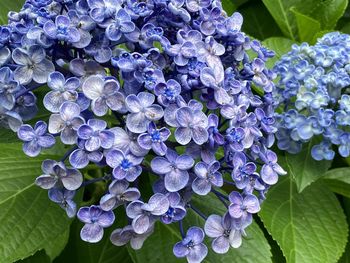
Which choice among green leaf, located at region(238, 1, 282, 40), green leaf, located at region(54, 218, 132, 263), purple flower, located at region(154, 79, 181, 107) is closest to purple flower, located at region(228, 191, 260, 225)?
purple flower, located at region(154, 79, 181, 107)

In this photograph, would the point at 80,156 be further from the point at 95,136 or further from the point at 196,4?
the point at 196,4

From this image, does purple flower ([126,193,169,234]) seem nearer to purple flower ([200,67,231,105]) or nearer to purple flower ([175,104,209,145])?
purple flower ([175,104,209,145])

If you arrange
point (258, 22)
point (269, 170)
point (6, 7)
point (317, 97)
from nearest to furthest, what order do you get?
1. point (269, 170)
2. point (317, 97)
3. point (6, 7)
4. point (258, 22)

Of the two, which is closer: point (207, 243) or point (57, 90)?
point (57, 90)

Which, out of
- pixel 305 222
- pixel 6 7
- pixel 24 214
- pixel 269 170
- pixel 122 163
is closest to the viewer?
pixel 122 163

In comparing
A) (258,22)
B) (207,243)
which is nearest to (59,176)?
(207,243)

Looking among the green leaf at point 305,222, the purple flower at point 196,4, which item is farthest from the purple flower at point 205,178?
the green leaf at point 305,222

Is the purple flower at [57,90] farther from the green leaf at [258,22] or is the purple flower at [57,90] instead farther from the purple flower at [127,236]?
the green leaf at [258,22]
